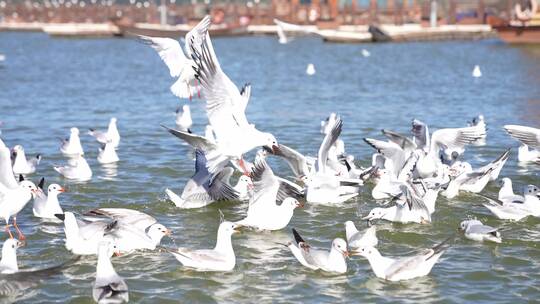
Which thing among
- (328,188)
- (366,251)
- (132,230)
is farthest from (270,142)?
(366,251)

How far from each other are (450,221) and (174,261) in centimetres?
407

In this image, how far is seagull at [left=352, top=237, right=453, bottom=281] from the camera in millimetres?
9688

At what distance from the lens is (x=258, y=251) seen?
11016 mm

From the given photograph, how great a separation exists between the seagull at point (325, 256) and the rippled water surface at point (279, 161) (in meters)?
0.10

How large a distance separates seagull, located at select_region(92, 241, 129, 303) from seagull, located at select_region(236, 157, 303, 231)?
2.84m

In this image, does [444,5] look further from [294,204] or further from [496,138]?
[294,204]

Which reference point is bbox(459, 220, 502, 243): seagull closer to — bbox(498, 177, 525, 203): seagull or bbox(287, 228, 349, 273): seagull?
bbox(498, 177, 525, 203): seagull

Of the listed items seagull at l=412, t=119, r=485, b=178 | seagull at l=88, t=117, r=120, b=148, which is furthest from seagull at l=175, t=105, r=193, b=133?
seagull at l=412, t=119, r=485, b=178

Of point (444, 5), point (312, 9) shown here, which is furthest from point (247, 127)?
point (444, 5)

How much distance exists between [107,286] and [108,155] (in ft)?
26.8

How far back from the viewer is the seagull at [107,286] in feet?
28.8

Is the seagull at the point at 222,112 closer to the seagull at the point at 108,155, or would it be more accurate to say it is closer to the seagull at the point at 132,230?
the seagull at the point at 132,230

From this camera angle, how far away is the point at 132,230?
10570 millimetres

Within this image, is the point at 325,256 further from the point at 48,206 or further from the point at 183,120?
the point at 183,120
